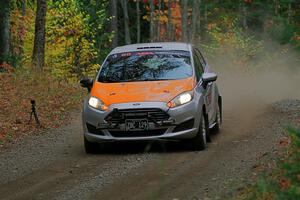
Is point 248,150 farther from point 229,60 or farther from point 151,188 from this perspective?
point 229,60

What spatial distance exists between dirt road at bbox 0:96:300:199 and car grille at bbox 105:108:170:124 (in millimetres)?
512

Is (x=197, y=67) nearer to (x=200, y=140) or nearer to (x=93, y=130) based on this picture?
(x=200, y=140)

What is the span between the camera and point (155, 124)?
494 inches

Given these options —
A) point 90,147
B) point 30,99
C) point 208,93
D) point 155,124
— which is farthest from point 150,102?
point 30,99

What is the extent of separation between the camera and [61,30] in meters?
29.1

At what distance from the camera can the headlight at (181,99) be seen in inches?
496

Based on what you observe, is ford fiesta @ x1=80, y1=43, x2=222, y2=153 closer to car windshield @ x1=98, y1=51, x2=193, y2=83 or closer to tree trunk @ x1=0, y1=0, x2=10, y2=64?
car windshield @ x1=98, y1=51, x2=193, y2=83

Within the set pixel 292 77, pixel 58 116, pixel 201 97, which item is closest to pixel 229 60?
pixel 292 77

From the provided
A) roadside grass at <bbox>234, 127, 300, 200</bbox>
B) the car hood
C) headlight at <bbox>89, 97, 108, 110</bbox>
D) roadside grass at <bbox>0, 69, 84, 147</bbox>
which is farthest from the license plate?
roadside grass at <bbox>234, 127, 300, 200</bbox>

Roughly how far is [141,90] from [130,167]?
6.31 ft

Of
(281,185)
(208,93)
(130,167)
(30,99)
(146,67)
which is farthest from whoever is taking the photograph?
(30,99)

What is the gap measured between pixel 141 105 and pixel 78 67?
16682 millimetres

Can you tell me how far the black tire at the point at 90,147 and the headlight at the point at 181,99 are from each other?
5.22ft

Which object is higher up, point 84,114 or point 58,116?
point 84,114
